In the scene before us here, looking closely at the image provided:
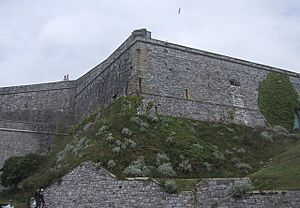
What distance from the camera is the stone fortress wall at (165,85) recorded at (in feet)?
71.5

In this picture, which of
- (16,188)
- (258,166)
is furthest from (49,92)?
(258,166)

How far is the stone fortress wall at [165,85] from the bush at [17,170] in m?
2.58

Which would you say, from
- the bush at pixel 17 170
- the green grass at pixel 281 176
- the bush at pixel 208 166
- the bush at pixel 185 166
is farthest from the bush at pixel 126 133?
the bush at pixel 17 170

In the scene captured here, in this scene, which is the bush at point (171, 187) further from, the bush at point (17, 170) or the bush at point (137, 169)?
the bush at point (17, 170)

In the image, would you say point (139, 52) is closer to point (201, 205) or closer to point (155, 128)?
point (155, 128)

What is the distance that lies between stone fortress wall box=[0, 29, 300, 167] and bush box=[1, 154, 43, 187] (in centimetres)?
258

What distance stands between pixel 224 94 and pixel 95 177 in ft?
36.8

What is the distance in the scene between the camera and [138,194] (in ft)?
48.7

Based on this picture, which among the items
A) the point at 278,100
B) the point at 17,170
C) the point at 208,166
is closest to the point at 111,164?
the point at 208,166

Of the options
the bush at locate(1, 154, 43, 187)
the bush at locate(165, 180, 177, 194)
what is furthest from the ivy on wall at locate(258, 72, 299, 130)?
the bush at locate(1, 154, 43, 187)

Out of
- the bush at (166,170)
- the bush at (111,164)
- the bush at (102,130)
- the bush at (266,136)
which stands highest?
the bush at (266,136)

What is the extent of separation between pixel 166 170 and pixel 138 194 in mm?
1763

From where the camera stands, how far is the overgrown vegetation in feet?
54.0

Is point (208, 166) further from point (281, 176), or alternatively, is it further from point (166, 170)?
point (281, 176)
